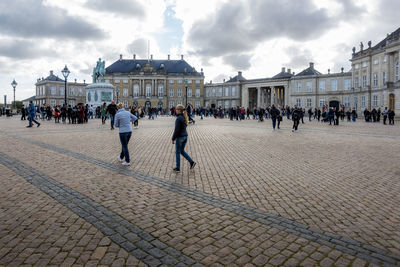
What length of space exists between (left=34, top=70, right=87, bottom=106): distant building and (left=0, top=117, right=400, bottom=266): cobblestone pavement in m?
98.0

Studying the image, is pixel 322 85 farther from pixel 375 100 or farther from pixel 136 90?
pixel 136 90

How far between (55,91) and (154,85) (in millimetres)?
38839

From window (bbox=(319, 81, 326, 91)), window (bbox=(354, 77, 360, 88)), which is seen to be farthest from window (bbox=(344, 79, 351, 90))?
window (bbox=(319, 81, 326, 91))

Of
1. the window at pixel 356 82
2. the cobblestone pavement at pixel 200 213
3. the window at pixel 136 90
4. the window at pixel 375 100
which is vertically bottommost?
the cobblestone pavement at pixel 200 213

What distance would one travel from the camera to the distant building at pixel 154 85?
7962cm

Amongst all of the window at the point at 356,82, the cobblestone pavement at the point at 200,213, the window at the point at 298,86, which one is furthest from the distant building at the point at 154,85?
the cobblestone pavement at the point at 200,213

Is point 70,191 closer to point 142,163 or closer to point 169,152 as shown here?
point 142,163

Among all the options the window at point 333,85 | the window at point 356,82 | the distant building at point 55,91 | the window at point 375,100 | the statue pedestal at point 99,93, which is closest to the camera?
the statue pedestal at point 99,93

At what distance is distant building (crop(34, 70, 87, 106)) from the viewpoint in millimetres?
93625

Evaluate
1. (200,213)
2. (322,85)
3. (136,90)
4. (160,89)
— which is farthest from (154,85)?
(200,213)

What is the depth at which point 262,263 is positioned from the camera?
2.83 m

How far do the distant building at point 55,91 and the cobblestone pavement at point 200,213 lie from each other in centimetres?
9795

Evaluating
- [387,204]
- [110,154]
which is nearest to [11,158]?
[110,154]

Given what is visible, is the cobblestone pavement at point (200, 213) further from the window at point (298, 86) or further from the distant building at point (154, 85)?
the distant building at point (154, 85)
